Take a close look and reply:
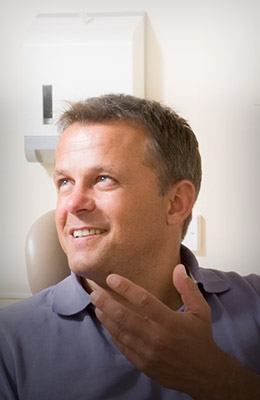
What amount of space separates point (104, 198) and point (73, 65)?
1.55ft

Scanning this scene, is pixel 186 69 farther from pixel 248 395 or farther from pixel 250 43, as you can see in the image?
pixel 248 395

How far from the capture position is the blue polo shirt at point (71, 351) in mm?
743

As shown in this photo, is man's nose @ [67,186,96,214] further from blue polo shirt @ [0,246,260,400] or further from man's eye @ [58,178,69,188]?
blue polo shirt @ [0,246,260,400]

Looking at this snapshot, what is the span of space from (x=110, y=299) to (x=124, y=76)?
696 mm

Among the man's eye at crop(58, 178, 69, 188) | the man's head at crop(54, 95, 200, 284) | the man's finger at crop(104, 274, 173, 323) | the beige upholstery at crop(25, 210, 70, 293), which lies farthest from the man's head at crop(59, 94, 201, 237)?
the man's finger at crop(104, 274, 173, 323)

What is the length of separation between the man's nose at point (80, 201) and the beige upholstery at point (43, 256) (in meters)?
0.17

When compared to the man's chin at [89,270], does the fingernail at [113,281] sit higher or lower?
higher

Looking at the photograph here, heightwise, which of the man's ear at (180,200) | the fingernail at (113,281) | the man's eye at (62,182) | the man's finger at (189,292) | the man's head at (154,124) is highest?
the man's head at (154,124)

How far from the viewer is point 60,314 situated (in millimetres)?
809

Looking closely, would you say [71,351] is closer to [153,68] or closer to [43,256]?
[43,256]

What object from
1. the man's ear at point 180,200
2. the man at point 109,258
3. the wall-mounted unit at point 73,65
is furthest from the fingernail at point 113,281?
the wall-mounted unit at point 73,65

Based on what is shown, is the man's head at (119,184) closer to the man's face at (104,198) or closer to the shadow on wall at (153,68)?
the man's face at (104,198)

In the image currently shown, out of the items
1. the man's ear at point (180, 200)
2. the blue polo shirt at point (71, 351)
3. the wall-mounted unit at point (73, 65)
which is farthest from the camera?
the wall-mounted unit at point (73, 65)

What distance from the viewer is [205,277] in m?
0.93
